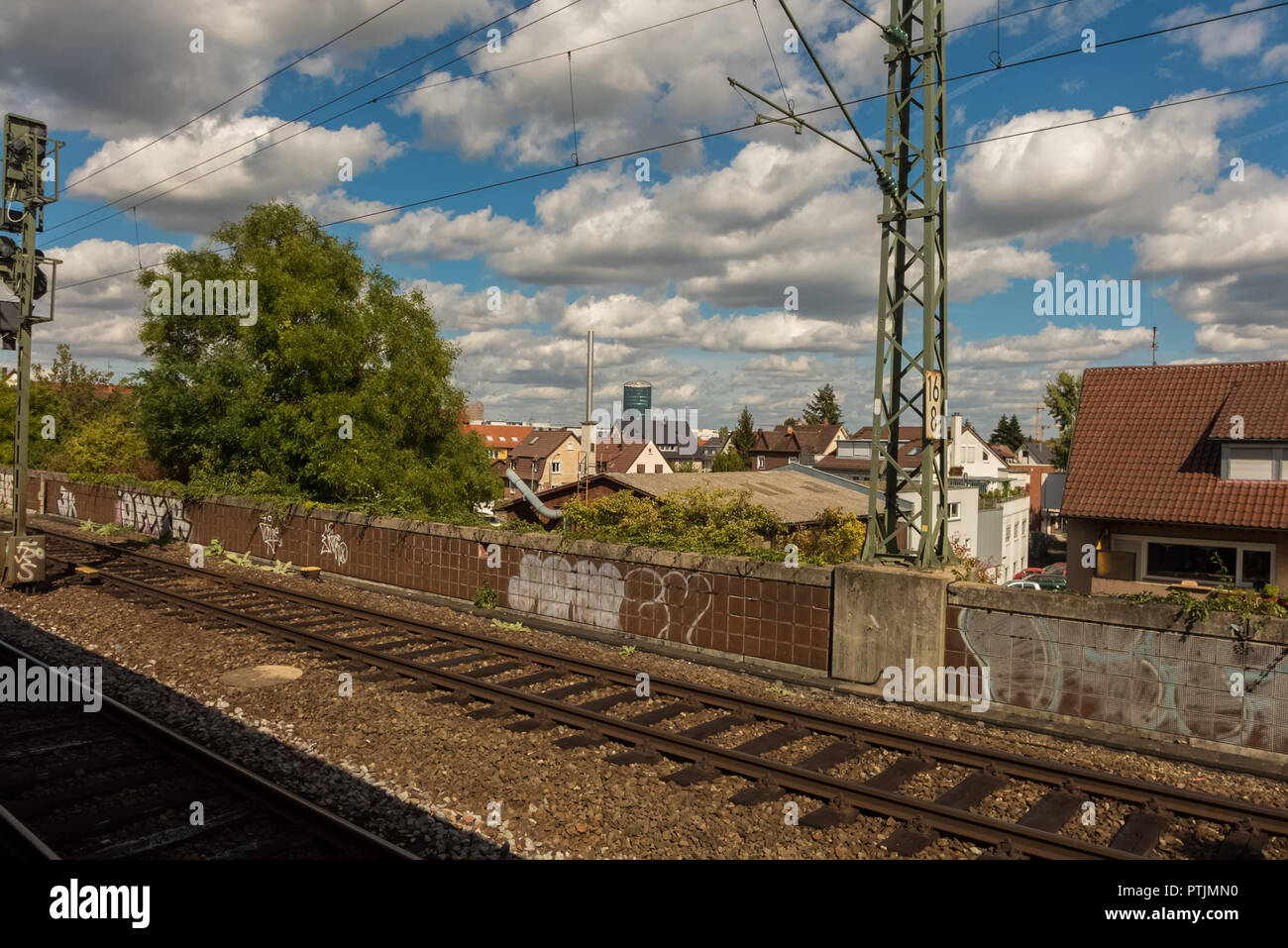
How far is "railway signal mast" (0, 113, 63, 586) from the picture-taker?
16.1 m

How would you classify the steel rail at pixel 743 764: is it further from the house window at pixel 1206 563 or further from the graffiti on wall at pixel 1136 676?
the house window at pixel 1206 563

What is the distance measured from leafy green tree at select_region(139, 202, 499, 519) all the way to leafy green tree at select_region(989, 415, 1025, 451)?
122m

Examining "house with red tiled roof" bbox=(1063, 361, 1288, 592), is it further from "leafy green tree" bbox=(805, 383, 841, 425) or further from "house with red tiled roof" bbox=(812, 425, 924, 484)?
"leafy green tree" bbox=(805, 383, 841, 425)

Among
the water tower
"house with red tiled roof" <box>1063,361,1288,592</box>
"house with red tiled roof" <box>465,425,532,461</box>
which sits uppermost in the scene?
the water tower

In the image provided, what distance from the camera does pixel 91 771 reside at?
7.88 metres

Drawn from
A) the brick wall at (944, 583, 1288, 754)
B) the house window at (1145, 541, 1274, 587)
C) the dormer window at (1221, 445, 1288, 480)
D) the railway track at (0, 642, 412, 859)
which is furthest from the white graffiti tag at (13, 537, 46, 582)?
the dormer window at (1221, 445, 1288, 480)

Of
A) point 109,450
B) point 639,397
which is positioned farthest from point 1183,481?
point 639,397

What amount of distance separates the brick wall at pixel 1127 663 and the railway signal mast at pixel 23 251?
18.1m

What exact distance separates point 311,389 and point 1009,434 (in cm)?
12913

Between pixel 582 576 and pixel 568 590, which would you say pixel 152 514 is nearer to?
pixel 568 590

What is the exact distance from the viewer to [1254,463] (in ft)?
68.4

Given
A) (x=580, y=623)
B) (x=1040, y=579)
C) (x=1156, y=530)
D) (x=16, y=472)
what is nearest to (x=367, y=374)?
(x=16, y=472)

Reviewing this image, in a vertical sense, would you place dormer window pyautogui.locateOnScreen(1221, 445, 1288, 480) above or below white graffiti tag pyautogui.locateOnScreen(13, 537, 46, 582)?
above
